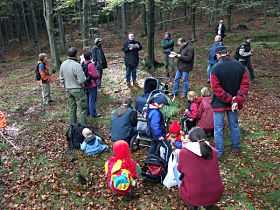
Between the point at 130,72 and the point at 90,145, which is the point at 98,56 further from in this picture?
the point at 90,145

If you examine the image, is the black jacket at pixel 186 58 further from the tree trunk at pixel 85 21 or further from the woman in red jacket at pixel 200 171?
the tree trunk at pixel 85 21

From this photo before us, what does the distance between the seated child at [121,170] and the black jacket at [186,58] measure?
18.0 feet

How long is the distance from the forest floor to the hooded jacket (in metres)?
1.22

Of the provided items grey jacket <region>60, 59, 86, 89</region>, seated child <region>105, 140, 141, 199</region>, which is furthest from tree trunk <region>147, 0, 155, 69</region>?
seated child <region>105, 140, 141, 199</region>

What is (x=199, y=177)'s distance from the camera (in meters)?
4.28

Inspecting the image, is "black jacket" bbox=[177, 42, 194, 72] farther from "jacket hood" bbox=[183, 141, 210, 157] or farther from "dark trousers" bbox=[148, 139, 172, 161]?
"jacket hood" bbox=[183, 141, 210, 157]

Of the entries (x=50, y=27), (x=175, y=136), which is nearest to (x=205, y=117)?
(x=175, y=136)

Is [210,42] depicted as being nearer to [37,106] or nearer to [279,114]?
[279,114]

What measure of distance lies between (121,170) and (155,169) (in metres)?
0.92

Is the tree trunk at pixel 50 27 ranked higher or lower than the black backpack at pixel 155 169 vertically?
higher

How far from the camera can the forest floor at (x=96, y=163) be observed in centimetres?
577

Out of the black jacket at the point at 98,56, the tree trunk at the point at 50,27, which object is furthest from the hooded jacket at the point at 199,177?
the tree trunk at the point at 50,27

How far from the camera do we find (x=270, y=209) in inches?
209

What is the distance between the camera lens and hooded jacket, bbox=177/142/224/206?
14.0ft
